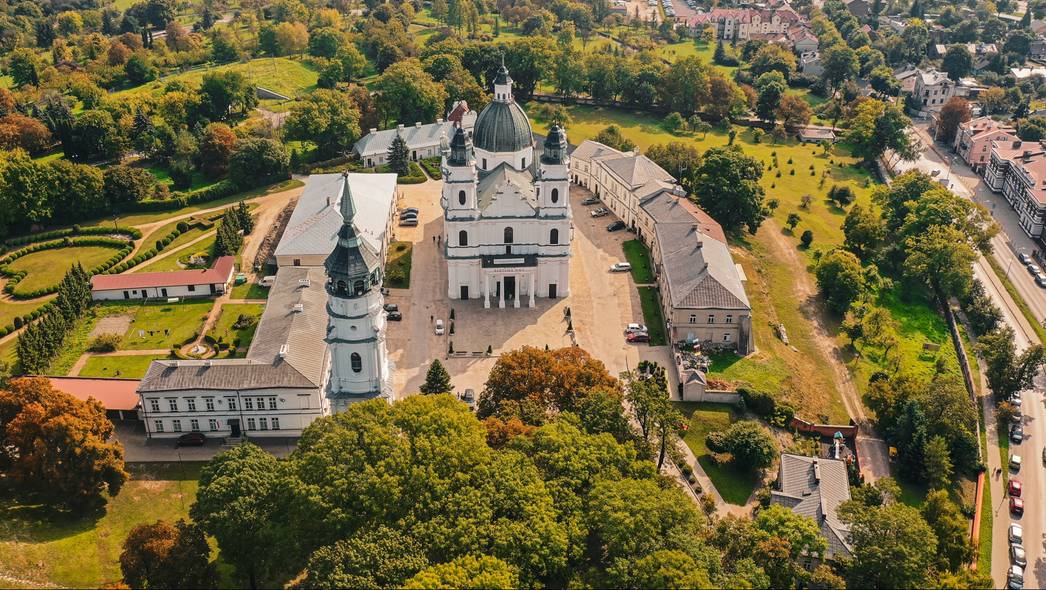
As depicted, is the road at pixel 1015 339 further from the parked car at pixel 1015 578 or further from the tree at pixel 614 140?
the tree at pixel 614 140

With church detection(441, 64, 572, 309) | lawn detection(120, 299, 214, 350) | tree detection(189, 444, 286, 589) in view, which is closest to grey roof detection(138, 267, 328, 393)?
lawn detection(120, 299, 214, 350)

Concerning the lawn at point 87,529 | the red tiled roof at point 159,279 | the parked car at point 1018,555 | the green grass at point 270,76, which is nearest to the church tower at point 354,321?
the lawn at point 87,529

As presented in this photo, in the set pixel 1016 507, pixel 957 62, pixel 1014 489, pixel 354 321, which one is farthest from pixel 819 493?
pixel 957 62

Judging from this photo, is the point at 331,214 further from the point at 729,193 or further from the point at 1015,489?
the point at 1015,489

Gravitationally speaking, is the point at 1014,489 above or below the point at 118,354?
above

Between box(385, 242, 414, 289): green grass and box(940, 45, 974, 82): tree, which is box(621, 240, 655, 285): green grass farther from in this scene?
box(940, 45, 974, 82): tree

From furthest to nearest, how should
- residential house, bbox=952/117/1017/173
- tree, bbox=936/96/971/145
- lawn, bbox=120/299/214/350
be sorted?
1. tree, bbox=936/96/971/145
2. residential house, bbox=952/117/1017/173
3. lawn, bbox=120/299/214/350

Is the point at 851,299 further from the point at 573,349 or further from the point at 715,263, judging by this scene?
the point at 573,349
